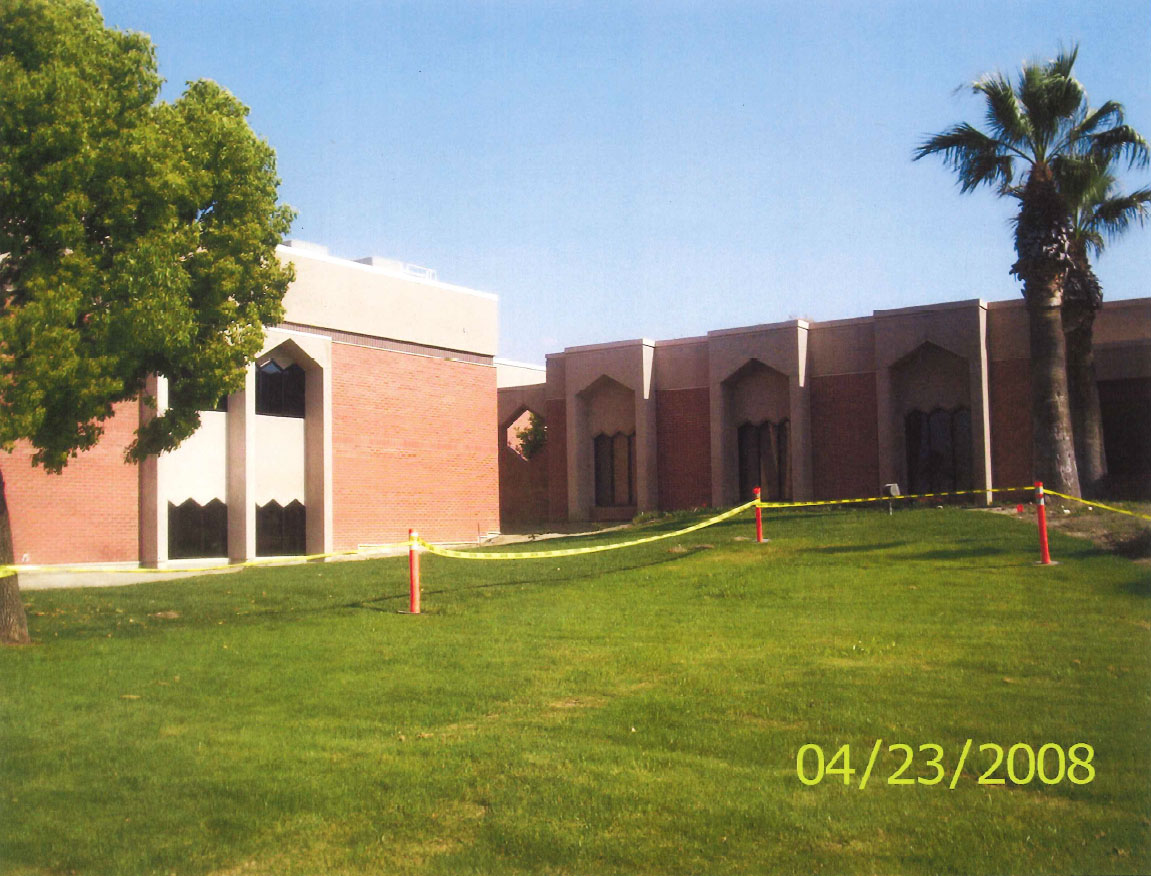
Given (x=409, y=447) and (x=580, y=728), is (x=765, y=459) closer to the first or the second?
(x=409, y=447)

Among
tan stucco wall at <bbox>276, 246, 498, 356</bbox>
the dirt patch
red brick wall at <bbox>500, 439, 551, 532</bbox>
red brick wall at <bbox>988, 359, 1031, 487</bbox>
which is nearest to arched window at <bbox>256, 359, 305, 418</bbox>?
tan stucco wall at <bbox>276, 246, 498, 356</bbox>

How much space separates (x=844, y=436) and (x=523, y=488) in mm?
14885

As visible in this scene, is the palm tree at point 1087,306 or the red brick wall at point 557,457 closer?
the palm tree at point 1087,306

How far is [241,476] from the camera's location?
2594cm

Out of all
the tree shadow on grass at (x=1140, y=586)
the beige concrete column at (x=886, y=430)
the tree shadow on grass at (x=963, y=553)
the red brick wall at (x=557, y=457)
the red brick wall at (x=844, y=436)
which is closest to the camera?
the tree shadow on grass at (x=1140, y=586)

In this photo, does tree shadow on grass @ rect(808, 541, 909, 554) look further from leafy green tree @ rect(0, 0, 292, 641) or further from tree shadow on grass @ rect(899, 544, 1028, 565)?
leafy green tree @ rect(0, 0, 292, 641)

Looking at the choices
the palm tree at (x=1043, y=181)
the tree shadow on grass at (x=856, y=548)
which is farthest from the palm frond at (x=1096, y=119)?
the tree shadow on grass at (x=856, y=548)

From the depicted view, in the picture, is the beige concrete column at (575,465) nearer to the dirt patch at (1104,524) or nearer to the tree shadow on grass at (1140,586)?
the dirt patch at (1104,524)

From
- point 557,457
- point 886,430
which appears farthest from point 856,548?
point 557,457

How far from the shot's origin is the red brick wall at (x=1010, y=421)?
29828 mm

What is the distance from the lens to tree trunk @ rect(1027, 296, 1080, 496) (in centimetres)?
2383

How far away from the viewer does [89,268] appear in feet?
40.6

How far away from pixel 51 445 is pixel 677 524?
1709 centimetres

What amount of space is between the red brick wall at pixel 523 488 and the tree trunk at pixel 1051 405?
2098cm
